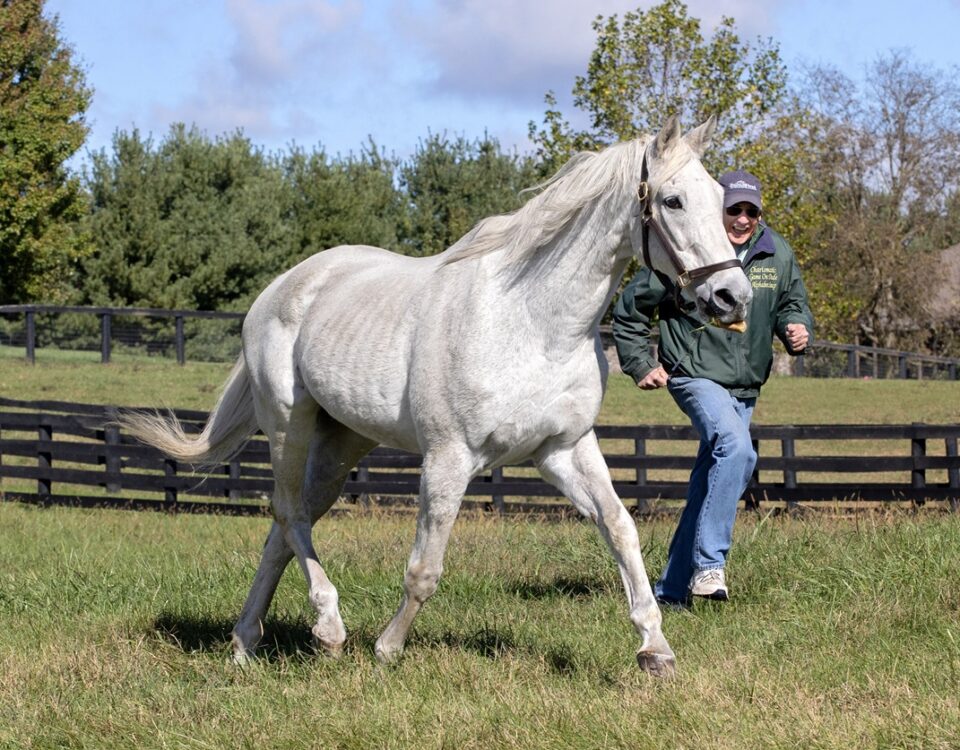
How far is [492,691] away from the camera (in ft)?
14.1

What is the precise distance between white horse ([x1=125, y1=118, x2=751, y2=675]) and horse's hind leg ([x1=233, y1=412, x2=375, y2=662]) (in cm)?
13

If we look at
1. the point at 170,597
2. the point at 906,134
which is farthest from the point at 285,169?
the point at 170,597

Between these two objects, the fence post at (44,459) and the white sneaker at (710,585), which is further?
the fence post at (44,459)

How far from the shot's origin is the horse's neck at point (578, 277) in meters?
4.67

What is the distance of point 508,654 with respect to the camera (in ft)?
15.5

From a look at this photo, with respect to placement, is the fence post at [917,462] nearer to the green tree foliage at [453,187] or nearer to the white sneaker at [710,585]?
the white sneaker at [710,585]

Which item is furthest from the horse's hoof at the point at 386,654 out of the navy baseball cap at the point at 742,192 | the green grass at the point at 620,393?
the green grass at the point at 620,393

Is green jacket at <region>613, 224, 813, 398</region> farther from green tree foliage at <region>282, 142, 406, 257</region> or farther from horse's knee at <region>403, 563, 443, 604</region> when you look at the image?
green tree foliage at <region>282, 142, 406, 257</region>

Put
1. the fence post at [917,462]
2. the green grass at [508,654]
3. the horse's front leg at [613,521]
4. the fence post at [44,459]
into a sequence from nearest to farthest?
the green grass at [508,654] → the horse's front leg at [613,521] → the fence post at [917,462] → the fence post at [44,459]

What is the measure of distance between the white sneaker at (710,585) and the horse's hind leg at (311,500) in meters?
1.61

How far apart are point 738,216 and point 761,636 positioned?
1.97 meters

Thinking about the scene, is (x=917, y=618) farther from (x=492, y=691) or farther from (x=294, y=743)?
(x=294, y=743)

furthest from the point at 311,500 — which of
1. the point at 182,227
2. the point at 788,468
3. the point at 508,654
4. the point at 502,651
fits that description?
the point at 182,227

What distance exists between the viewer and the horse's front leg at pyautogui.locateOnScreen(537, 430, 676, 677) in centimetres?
449
